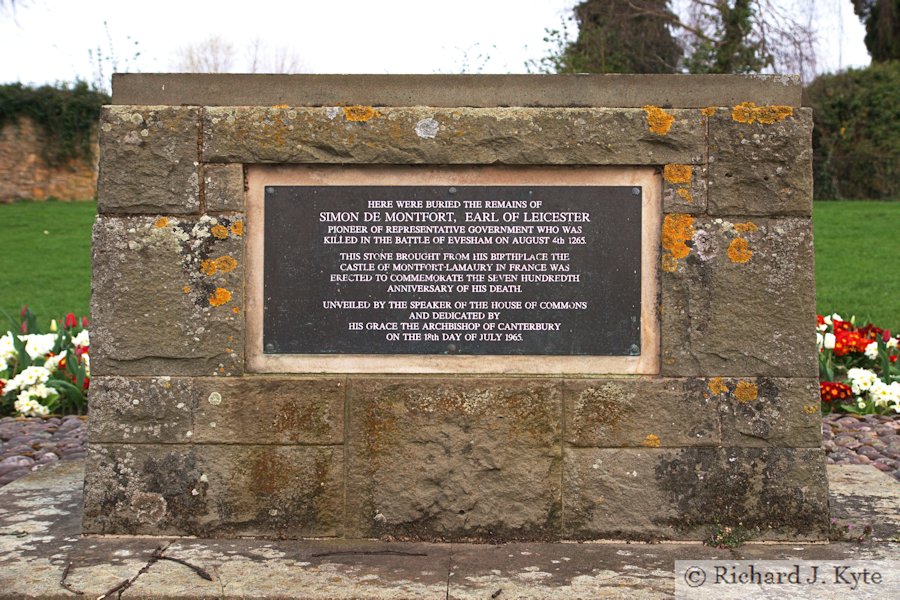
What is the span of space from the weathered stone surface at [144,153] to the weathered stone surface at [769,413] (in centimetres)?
235

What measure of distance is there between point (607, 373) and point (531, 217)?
722mm

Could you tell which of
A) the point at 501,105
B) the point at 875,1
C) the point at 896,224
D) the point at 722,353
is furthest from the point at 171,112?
the point at 875,1

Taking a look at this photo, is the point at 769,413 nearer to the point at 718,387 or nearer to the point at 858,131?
the point at 718,387

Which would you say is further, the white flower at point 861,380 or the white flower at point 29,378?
the white flower at point 861,380

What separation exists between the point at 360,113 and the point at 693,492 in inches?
80.6

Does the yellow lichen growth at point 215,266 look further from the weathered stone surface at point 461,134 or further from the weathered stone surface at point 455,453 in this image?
the weathered stone surface at point 455,453

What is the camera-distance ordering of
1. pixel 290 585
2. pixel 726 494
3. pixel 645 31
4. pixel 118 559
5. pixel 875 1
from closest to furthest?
pixel 290 585
pixel 118 559
pixel 726 494
pixel 645 31
pixel 875 1

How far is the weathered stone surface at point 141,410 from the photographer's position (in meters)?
3.86

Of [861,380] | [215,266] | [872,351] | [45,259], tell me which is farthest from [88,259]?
[215,266]

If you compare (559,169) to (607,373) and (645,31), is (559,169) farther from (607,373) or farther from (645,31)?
(645,31)

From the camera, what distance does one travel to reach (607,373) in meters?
3.95

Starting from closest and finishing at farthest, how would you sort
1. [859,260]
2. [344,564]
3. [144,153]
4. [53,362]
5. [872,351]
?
[344,564] → [144,153] → [53,362] → [872,351] → [859,260]

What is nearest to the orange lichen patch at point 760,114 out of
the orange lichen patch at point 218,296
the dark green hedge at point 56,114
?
the orange lichen patch at point 218,296

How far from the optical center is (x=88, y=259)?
14.9 metres
